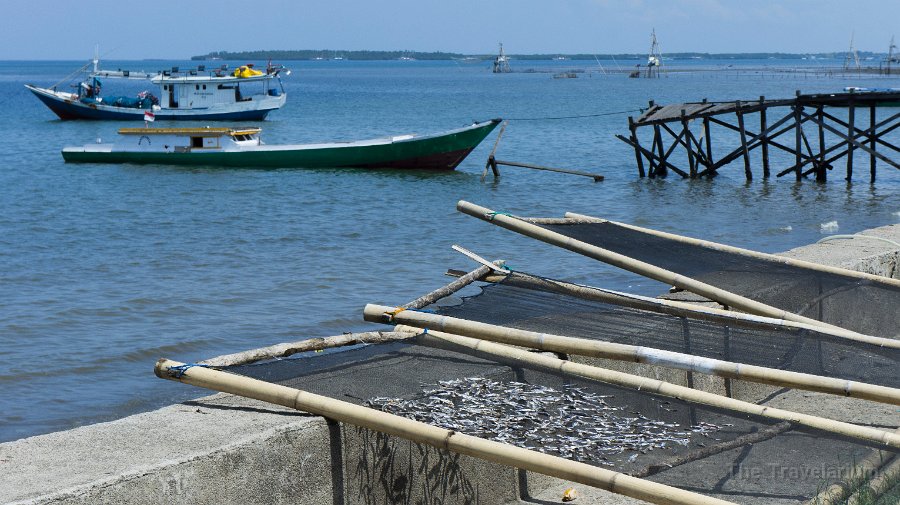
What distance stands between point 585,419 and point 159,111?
48.3 m

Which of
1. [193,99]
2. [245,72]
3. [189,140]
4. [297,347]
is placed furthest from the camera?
[245,72]

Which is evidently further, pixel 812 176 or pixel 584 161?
pixel 584 161

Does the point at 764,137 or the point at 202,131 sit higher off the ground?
the point at 202,131

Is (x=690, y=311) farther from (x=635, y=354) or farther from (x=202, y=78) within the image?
(x=202, y=78)

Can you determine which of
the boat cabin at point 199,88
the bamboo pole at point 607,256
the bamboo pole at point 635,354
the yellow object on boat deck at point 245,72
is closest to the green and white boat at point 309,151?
the boat cabin at point 199,88

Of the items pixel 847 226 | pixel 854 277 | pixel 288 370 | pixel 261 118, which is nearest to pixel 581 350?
pixel 288 370

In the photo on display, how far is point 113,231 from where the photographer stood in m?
20.6

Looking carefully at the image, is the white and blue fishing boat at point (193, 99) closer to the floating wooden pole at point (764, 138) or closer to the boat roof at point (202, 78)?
the boat roof at point (202, 78)

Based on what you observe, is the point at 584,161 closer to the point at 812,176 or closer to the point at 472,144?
the point at 472,144

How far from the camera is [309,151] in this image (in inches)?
1186

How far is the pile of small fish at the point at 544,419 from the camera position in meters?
4.05

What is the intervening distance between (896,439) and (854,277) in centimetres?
307

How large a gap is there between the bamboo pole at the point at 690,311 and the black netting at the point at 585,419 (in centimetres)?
148

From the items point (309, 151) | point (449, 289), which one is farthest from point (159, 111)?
point (449, 289)
